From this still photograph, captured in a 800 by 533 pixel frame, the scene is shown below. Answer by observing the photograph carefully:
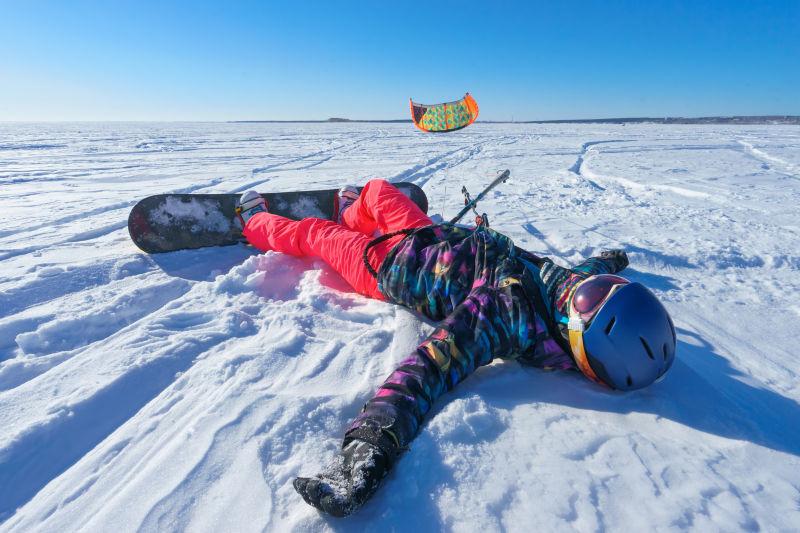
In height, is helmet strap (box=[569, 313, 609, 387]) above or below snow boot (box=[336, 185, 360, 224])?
below

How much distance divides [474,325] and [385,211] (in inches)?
64.4

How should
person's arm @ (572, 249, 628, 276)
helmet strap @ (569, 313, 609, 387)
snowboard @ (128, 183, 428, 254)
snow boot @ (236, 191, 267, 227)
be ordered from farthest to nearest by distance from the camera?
1. snow boot @ (236, 191, 267, 227)
2. snowboard @ (128, 183, 428, 254)
3. person's arm @ (572, 249, 628, 276)
4. helmet strap @ (569, 313, 609, 387)

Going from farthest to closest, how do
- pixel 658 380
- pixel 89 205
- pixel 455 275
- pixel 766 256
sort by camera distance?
1. pixel 89 205
2. pixel 766 256
3. pixel 455 275
4. pixel 658 380

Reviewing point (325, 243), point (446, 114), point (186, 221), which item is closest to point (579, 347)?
point (325, 243)

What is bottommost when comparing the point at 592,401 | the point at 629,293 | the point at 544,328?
the point at 592,401

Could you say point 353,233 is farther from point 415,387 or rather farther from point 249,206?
point 415,387

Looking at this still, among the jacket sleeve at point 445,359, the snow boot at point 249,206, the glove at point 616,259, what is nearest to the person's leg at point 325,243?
the snow boot at point 249,206

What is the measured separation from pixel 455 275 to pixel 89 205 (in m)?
5.49

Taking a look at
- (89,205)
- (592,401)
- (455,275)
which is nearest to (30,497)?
(455,275)

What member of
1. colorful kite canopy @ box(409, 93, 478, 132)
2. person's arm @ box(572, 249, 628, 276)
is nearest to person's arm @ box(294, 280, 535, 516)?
person's arm @ box(572, 249, 628, 276)

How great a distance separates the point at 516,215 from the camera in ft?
15.9

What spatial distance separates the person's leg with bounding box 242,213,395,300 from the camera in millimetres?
2590

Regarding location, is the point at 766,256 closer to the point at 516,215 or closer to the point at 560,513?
the point at 516,215

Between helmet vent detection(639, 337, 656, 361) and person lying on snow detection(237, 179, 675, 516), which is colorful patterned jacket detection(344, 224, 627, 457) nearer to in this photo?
person lying on snow detection(237, 179, 675, 516)
